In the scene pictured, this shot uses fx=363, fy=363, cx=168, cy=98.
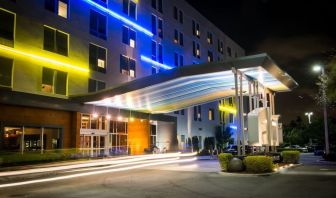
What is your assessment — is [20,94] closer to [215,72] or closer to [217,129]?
[215,72]

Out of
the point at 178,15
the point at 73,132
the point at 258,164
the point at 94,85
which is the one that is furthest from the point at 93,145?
the point at 178,15

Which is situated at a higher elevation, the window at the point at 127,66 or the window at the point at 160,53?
the window at the point at 160,53

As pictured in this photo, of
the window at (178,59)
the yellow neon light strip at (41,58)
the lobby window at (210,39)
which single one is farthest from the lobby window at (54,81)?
the lobby window at (210,39)

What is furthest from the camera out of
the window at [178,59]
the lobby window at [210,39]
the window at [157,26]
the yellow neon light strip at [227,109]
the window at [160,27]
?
the yellow neon light strip at [227,109]

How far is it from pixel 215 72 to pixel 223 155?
5.46 metres

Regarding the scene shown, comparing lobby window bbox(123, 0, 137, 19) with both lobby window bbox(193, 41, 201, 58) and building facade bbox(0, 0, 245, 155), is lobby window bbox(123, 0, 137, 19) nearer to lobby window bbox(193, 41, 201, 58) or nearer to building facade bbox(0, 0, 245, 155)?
building facade bbox(0, 0, 245, 155)

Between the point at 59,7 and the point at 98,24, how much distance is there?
229 inches

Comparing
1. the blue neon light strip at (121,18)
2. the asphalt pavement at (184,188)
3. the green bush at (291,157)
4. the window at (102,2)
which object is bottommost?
the asphalt pavement at (184,188)

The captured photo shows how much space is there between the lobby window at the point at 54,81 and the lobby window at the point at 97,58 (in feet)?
14.4

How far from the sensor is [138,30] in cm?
4528

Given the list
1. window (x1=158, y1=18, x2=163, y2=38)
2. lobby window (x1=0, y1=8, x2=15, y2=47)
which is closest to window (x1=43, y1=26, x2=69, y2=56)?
lobby window (x1=0, y1=8, x2=15, y2=47)

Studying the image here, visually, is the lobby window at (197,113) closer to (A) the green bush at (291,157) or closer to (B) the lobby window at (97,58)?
(B) the lobby window at (97,58)

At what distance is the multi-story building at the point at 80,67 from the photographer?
2827 centimetres

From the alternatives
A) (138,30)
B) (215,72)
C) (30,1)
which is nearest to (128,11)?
(138,30)
